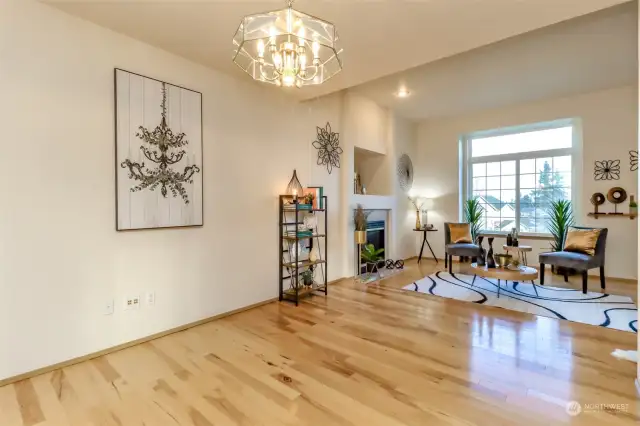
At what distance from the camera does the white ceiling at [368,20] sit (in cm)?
210

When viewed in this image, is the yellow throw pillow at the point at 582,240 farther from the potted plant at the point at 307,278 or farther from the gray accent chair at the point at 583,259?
the potted plant at the point at 307,278

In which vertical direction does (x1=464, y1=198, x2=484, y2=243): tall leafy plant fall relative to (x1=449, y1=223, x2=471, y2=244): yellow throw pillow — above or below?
above

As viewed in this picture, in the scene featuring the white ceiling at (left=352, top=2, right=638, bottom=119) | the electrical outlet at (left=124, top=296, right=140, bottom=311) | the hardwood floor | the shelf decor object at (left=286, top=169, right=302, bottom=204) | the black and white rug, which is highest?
the white ceiling at (left=352, top=2, right=638, bottom=119)

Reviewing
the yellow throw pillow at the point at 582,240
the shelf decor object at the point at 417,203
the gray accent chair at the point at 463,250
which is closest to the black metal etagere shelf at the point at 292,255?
the gray accent chair at the point at 463,250

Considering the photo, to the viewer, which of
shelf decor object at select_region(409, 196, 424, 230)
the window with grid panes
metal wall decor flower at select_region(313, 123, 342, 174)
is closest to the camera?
metal wall decor flower at select_region(313, 123, 342, 174)

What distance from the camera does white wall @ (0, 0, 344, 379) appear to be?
2.08m

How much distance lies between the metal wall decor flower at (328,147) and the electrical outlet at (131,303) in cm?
266

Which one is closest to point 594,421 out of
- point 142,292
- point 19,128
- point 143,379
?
point 143,379

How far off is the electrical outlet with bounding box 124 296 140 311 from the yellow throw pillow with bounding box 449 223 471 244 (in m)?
4.63

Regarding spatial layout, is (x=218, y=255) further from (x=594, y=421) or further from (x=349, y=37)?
(x=594, y=421)

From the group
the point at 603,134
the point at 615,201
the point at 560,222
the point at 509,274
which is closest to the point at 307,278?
the point at 509,274

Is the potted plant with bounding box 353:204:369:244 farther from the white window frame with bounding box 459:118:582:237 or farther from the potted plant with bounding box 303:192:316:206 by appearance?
the white window frame with bounding box 459:118:582:237

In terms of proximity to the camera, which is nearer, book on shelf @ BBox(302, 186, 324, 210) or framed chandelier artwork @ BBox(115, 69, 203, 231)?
framed chandelier artwork @ BBox(115, 69, 203, 231)

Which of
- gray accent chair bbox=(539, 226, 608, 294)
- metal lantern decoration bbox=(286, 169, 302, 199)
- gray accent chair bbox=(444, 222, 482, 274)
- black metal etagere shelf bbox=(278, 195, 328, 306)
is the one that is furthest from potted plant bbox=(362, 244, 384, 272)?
gray accent chair bbox=(539, 226, 608, 294)
